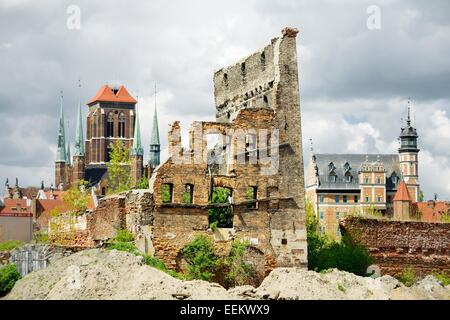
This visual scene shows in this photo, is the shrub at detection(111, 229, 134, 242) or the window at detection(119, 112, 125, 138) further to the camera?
the window at detection(119, 112, 125, 138)

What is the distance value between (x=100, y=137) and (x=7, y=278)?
15028 cm

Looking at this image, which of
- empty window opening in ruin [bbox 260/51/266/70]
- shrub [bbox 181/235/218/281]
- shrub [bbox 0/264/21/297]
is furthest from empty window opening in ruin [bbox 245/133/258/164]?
shrub [bbox 0/264/21/297]

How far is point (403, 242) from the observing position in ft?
166

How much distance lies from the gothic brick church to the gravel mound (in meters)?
141

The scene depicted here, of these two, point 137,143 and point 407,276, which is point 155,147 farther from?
point 407,276

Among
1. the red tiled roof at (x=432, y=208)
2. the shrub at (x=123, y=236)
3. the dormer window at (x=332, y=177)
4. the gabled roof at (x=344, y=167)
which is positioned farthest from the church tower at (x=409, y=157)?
the shrub at (x=123, y=236)

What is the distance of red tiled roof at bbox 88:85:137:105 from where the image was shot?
624 feet

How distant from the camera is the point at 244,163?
44.6m

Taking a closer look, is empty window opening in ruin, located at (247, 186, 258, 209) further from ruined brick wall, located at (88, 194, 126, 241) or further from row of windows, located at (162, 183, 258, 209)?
ruined brick wall, located at (88, 194, 126, 241)

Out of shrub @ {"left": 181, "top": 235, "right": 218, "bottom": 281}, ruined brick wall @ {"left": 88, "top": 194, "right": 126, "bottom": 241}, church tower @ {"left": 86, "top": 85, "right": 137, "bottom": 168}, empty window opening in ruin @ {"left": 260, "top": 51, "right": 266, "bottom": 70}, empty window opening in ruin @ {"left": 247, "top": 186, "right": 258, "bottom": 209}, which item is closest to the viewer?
shrub @ {"left": 181, "top": 235, "right": 218, "bottom": 281}

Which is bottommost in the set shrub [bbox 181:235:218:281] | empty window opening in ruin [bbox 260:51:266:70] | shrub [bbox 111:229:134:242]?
shrub [bbox 181:235:218:281]

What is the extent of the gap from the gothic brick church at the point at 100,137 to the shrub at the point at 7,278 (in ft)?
459

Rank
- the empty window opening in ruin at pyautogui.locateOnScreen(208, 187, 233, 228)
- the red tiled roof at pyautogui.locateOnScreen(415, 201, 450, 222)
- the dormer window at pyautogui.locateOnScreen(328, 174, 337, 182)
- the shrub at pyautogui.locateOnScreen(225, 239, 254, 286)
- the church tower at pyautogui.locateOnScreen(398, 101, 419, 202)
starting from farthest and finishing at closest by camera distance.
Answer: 1. the church tower at pyautogui.locateOnScreen(398, 101, 419, 202)
2. the dormer window at pyautogui.locateOnScreen(328, 174, 337, 182)
3. the red tiled roof at pyautogui.locateOnScreen(415, 201, 450, 222)
4. the empty window opening in ruin at pyautogui.locateOnScreen(208, 187, 233, 228)
5. the shrub at pyautogui.locateOnScreen(225, 239, 254, 286)
